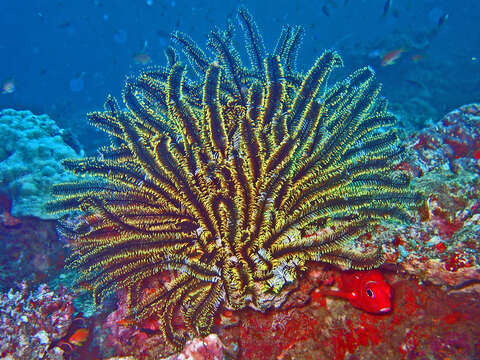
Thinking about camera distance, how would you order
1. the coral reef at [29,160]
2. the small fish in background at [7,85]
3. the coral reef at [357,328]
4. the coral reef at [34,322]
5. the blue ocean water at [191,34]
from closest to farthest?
the coral reef at [357,328]
the coral reef at [34,322]
the coral reef at [29,160]
the small fish in background at [7,85]
the blue ocean water at [191,34]

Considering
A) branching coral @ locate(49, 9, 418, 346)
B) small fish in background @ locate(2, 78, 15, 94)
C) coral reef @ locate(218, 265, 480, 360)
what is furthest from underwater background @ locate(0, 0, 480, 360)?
small fish in background @ locate(2, 78, 15, 94)

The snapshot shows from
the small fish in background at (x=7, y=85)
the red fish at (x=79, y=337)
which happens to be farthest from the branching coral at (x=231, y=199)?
the small fish in background at (x=7, y=85)

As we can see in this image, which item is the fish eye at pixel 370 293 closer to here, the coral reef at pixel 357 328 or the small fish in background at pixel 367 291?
the small fish in background at pixel 367 291

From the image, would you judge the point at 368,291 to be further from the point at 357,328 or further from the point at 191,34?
the point at 191,34

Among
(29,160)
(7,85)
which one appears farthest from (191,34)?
(29,160)

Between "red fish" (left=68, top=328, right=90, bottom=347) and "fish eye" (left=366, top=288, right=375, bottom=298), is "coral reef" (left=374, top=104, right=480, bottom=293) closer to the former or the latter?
"fish eye" (left=366, top=288, right=375, bottom=298)
